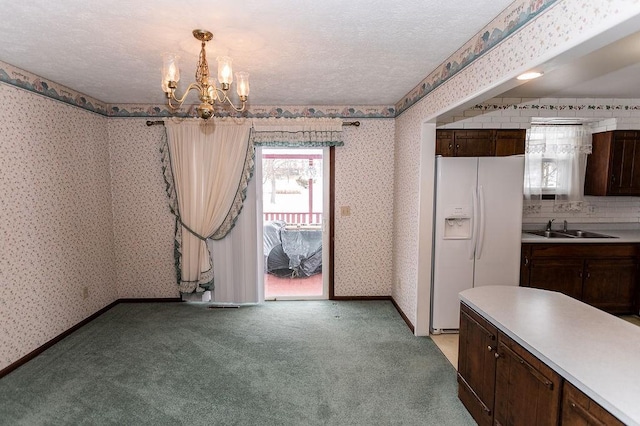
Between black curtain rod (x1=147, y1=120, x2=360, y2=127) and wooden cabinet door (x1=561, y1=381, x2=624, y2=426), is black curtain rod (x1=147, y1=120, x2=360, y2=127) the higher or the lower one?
the higher one

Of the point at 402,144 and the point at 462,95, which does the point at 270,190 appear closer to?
the point at 402,144

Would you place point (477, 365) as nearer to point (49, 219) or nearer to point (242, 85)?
point (242, 85)

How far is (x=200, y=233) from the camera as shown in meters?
4.28

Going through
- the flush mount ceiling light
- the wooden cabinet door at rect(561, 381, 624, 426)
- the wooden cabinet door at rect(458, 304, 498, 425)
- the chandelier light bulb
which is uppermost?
the chandelier light bulb

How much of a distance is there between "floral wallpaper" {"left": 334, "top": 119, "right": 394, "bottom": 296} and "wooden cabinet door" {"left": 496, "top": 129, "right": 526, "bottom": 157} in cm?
123

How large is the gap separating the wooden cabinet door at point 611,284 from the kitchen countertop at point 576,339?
223cm

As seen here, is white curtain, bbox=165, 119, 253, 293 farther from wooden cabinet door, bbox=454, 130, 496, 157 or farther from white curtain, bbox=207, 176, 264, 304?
wooden cabinet door, bbox=454, 130, 496, 157

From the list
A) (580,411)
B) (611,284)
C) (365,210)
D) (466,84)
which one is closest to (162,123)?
(365,210)

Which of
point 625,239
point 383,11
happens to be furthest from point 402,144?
point 625,239

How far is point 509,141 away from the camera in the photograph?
375cm

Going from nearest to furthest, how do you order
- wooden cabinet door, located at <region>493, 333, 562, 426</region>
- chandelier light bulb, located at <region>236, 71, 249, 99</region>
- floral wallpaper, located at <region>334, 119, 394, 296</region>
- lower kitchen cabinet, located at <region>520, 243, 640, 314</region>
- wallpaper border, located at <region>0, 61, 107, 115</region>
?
wooden cabinet door, located at <region>493, 333, 562, 426</region> → chandelier light bulb, located at <region>236, 71, 249, 99</region> → wallpaper border, located at <region>0, 61, 107, 115</region> → lower kitchen cabinet, located at <region>520, 243, 640, 314</region> → floral wallpaper, located at <region>334, 119, 394, 296</region>

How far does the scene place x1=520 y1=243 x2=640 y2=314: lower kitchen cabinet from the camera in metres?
3.79

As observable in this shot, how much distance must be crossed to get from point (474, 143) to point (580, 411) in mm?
2883

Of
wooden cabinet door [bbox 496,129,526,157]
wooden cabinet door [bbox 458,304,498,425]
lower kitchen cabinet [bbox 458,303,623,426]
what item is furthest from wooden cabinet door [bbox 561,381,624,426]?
wooden cabinet door [bbox 496,129,526,157]
